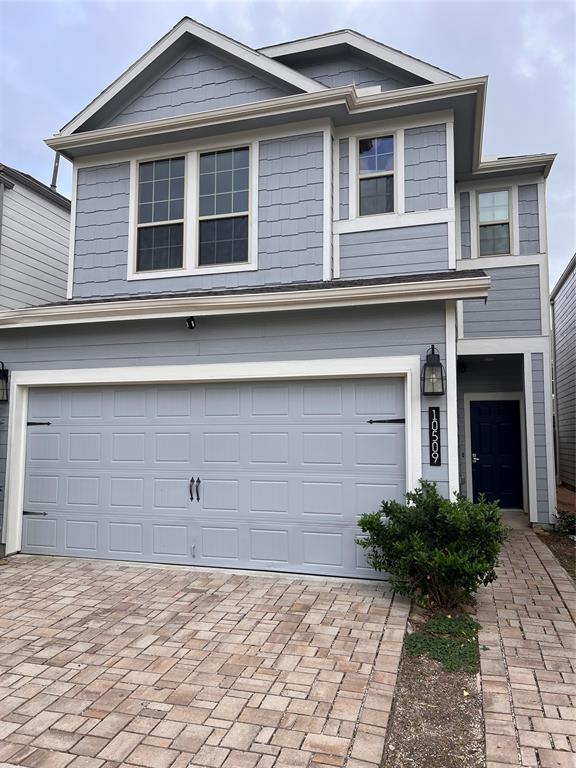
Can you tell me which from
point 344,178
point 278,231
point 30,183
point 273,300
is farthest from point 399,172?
point 30,183

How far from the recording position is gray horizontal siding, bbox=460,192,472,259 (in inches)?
372

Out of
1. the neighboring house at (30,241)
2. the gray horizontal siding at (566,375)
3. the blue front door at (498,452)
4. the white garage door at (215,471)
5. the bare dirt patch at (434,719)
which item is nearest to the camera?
the bare dirt patch at (434,719)

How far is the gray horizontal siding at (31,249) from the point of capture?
929 centimetres

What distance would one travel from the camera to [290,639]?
4297 mm

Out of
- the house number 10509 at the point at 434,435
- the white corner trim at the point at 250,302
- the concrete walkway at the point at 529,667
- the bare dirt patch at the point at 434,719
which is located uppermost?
the white corner trim at the point at 250,302

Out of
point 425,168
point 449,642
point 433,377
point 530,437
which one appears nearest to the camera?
point 449,642

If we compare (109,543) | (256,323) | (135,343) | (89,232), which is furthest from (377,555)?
(89,232)

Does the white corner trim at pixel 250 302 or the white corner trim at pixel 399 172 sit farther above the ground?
the white corner trim at pixel 399 172

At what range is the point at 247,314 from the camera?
20.1 feet

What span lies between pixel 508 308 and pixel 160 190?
19.1ft

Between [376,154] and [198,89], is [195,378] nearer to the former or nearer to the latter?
[376,154]

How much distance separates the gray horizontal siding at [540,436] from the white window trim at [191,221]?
503 cm

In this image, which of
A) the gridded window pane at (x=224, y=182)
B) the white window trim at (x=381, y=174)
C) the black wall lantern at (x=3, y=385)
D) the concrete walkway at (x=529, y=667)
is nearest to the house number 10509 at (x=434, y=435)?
the concrete walkway at (x=529, y=667)

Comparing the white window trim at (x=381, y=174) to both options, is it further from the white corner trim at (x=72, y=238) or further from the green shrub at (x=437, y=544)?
the white corner trim at (x=72, y=238)
